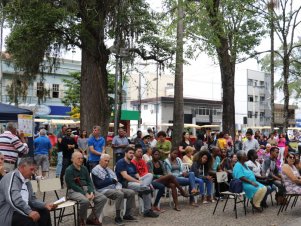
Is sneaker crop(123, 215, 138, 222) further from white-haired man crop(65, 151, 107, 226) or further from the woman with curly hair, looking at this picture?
the woman with curly hair

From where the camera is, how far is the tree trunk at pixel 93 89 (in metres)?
14.2

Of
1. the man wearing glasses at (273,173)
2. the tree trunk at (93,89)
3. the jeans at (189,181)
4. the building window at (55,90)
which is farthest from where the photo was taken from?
the building window at (55,90)

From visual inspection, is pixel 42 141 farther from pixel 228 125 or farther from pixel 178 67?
pixel 228 125

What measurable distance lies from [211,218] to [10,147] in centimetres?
433

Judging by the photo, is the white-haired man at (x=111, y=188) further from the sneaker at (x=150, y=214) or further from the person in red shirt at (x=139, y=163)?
the person in red shirt at (x=139, y=163)

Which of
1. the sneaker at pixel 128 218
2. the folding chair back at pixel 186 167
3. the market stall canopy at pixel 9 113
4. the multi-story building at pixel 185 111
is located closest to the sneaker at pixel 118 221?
the sneaker at pixel 128 218

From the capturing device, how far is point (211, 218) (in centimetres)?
880

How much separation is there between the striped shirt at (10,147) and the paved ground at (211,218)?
169 cm

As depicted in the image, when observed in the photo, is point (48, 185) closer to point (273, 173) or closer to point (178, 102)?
point (273, 173)

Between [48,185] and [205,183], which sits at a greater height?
[48,185]

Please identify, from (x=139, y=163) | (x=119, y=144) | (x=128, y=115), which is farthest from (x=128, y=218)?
(x=128, y=115)

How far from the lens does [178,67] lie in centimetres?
1712

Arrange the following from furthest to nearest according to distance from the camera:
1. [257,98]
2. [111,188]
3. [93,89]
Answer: [257,98] < [93,89] < [111,188]

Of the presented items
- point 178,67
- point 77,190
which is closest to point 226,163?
point 77,190
